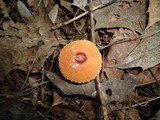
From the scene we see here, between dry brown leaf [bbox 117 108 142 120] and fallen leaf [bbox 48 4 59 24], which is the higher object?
fallen leaf [bbox 48 4 59 24]

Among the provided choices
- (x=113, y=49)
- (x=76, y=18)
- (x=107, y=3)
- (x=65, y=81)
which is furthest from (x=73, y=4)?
(x=65, y=81)

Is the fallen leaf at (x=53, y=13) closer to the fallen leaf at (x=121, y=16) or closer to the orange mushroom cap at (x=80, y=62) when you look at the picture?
the fallen leaf at (x=121, y=16)

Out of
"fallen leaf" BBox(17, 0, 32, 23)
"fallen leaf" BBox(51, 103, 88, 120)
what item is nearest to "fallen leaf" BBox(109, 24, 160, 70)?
"fallen leaf" BBox(51, 103, 88, 120)

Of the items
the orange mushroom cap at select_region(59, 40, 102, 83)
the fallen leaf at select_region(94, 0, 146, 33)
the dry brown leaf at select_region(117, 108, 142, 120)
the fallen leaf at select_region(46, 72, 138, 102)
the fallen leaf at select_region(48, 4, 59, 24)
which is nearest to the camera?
the orange mushroom cap at select_region(59, 40, 102, 83)

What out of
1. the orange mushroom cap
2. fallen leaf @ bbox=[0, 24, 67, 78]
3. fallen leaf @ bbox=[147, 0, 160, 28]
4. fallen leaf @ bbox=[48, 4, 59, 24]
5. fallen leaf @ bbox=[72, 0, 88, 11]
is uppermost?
fallen leaf @ bbox=[72, 0, 88, 11]

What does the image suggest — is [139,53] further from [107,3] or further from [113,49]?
[107,3]

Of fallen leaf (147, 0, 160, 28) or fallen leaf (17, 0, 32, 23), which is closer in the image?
fallen leaf (147, 0, 160, 28)

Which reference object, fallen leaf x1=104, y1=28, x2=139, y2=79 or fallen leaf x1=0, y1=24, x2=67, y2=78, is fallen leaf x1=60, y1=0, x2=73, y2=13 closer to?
fallen leaf x1=0, y1=24, x2=67, y2=78
